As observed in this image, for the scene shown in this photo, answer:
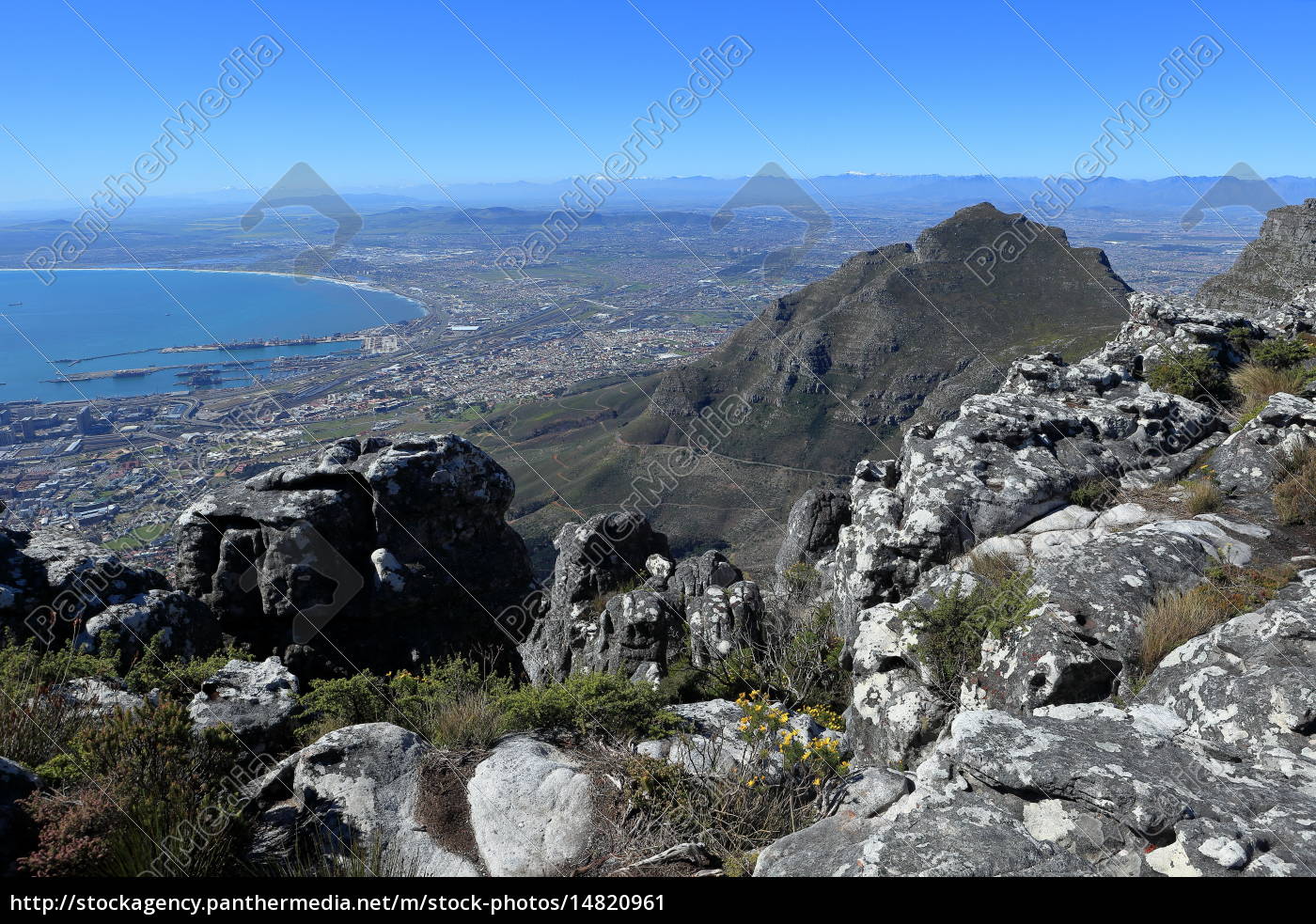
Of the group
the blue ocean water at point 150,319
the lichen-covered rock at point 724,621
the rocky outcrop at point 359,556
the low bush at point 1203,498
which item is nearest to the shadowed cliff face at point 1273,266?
the low bush at point 1203,498

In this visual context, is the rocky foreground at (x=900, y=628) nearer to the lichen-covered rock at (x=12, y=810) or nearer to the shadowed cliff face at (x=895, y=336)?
the lichen-covered rock at (x=12, y=810)

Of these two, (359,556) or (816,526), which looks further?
(816,526)

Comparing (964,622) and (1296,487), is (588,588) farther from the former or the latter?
(1296,487)

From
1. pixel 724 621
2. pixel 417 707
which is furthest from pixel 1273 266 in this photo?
pixel 417 707

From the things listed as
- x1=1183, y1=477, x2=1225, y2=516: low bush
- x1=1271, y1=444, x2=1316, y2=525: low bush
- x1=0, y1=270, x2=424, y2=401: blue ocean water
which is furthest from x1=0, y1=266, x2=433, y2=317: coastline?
x1=1271, y1=444, x2=1316, y2=525: low bush

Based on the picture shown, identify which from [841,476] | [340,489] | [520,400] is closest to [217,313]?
[520,400]

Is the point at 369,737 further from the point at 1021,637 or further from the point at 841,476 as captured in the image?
the point at 841,476
